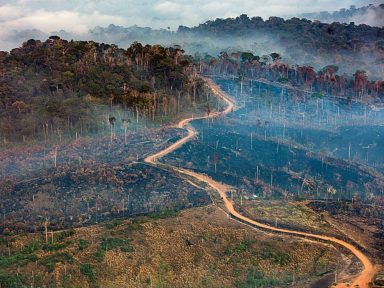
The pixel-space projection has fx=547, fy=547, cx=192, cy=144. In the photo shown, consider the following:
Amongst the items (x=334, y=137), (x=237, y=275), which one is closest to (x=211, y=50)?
(x=334, y=137)

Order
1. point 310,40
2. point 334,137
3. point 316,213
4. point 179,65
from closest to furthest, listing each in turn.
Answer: point 316,213, point 334,137, point 179,65, point 310,40

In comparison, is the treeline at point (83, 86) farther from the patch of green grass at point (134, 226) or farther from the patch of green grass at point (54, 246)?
the patch of green grass at point (54, 246)

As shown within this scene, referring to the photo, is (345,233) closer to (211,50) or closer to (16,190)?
(16,190)

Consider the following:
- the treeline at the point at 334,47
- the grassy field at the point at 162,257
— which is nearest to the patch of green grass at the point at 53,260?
the grassy field at the point at 162,257

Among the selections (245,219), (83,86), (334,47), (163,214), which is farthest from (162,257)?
(334,47)

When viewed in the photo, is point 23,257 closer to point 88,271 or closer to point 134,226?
point 88,271

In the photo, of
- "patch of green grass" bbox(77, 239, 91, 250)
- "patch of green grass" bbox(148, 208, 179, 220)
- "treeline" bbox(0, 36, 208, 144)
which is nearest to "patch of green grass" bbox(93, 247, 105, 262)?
"patch of green grass" bbox(77, 239, 91, 250)

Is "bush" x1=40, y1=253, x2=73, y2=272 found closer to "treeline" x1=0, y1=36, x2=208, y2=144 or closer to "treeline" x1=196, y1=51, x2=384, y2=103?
"treeline" x1=0, y1=36, x2=208, y2=144
